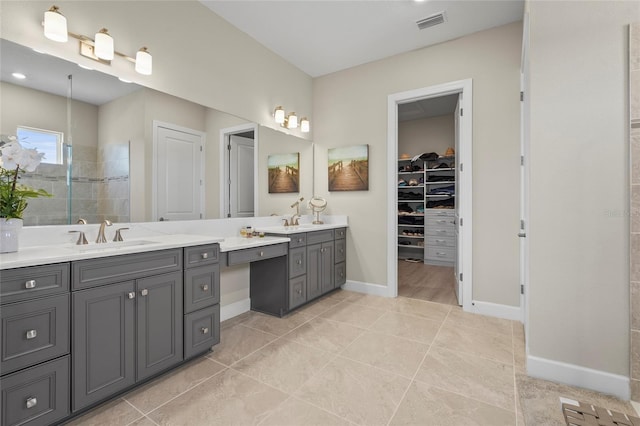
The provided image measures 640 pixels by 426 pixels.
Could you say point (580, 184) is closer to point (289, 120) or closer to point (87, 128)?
point (289, 120)

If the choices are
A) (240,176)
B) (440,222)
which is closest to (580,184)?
(240,176)

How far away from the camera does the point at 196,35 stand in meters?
2.66

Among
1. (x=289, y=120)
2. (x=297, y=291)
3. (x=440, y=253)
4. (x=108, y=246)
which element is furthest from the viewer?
(x=440, y=253)

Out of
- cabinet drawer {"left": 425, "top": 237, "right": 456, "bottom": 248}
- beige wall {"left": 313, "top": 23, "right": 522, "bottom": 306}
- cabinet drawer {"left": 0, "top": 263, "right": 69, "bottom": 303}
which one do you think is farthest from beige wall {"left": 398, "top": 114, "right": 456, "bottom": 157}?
cabinet drawer {"left": 0, "top": 263, "right": 69, "bottom": 303}

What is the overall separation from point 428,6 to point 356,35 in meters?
0.77

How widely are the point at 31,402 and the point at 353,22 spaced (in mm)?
3573

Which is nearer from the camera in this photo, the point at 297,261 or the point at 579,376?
the point at 579,376

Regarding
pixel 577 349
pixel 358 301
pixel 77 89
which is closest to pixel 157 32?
pixel 77 89

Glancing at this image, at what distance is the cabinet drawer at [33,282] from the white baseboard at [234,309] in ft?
5.28

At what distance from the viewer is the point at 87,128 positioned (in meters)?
2.00

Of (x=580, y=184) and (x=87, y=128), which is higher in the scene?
(x=87, y=128)

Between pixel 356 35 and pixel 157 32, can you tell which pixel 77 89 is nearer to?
pixel 157 32

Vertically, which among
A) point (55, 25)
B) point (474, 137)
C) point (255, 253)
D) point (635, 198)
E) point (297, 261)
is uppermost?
point (55, 25)

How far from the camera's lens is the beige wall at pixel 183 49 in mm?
1810
